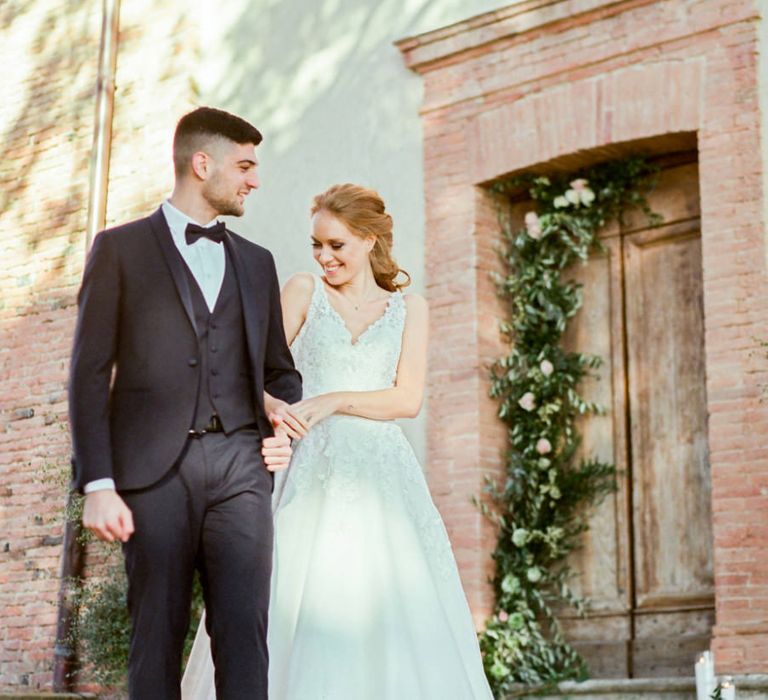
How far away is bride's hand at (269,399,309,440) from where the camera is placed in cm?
368

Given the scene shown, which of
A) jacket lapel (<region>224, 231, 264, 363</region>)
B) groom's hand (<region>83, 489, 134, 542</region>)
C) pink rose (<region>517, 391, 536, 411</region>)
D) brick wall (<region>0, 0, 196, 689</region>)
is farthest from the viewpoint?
brick wall (<region>0, 0, 196, 689</region>)

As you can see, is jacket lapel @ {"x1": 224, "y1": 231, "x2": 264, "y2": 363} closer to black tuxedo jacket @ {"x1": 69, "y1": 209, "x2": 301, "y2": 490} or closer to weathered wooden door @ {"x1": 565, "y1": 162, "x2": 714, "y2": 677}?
black tuxedo jacket @ {"x1": 69, "y1": 209, "x2": 301, "y2": 490}

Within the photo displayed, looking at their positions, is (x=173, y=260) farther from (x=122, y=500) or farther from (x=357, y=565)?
(x=357, y=565)

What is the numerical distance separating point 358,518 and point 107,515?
1573mm

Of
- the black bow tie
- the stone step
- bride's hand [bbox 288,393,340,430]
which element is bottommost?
the stone step

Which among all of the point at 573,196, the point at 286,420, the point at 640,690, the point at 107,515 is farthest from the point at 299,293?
the point at 573,196

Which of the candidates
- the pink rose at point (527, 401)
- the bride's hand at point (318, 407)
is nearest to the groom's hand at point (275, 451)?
Answer: the bride's hand at point (318, 407)

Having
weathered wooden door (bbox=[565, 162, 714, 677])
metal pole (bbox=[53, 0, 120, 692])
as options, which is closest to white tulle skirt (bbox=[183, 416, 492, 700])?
weathered wooden door (bbox=[565, 162, 714, 677])

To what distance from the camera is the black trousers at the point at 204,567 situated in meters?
3.37

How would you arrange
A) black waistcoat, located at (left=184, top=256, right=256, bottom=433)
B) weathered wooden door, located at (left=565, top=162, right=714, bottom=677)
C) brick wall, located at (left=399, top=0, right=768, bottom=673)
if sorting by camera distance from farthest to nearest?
weathered wooden door, located at (left=565, top=162, right=714, bottom=677)
brick wall, located at (left=399, top=0, right=768, bottom=673)
black waistcoat, located at (left=184, top=256, right=256, bottom=433)

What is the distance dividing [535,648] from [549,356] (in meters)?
1.55

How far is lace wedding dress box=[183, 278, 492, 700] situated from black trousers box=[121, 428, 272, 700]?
3.19 ft

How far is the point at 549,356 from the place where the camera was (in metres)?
7.85

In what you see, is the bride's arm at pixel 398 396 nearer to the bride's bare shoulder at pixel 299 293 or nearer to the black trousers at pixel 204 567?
the bride's bare shoulder at pixel 299 293
